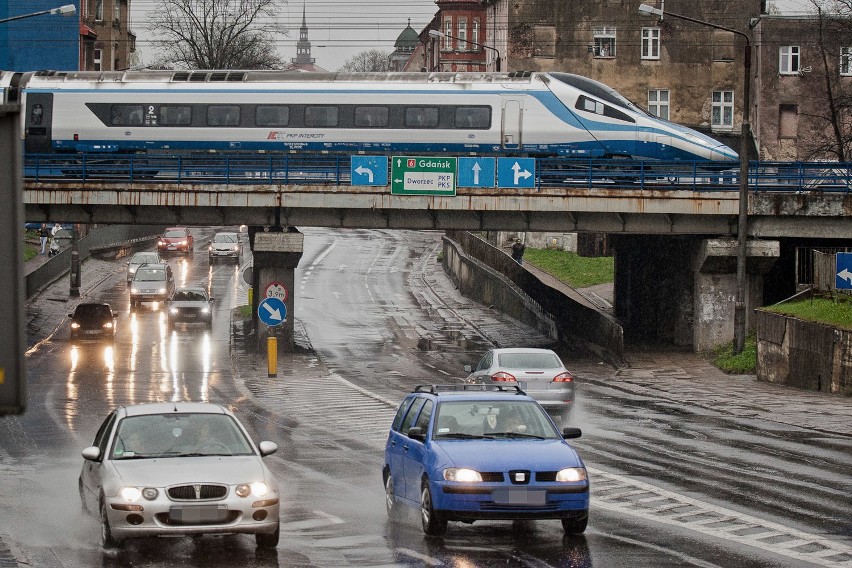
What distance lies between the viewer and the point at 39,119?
44.0 meters

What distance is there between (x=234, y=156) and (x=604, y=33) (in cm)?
3496

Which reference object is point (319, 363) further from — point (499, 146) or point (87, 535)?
point (87, 535)

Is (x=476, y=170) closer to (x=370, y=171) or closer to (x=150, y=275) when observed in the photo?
(x=370, y=171)

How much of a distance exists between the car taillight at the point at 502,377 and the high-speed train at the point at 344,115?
1604cm

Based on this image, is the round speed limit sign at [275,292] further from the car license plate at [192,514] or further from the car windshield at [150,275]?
the car license plate at [192,514]

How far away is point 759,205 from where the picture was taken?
1561 inches

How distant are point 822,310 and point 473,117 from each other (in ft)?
44.8

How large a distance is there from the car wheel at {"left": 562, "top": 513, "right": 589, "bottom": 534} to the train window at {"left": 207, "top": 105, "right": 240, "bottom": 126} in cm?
3134

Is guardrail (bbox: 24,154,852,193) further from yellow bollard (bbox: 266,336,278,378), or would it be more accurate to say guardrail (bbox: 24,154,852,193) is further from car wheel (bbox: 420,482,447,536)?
car wheel (bbox: 420,482,447,536)

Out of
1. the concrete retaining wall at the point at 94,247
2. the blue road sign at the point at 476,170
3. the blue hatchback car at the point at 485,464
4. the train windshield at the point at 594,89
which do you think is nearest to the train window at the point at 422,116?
the blue road sign at the point at 476,170

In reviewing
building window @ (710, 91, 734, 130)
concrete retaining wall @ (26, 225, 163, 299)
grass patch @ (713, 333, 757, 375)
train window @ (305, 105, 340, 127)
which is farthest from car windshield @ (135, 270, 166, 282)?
building window @ (710, 91, 734, 130)

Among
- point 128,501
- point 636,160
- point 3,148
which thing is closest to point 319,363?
point 636,160

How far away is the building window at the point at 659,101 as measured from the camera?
73.8 meters

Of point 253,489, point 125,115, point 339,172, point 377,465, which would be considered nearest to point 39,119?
point 125,115
